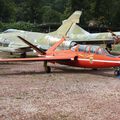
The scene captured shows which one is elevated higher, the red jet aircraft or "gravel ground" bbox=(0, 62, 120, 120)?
the red jet aircraft

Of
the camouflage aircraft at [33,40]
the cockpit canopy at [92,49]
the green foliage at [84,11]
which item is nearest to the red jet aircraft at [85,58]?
the cockpit canopy at [92,49]

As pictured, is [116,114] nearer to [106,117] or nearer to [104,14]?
[106,117]

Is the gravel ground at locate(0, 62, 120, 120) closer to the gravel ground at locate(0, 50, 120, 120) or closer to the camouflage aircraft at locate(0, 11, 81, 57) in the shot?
the gravel ground at locate(0, 50, 120, 120)

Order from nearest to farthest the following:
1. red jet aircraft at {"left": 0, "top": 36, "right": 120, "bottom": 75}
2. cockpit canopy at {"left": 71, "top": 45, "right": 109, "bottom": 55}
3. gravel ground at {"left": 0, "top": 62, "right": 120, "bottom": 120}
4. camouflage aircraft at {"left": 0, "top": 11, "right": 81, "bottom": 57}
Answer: gravel ground at {"left": 0, "top": 62, "right": 120, "bottom": 120} → red jet aircraft at {"left": 0, "top": 36, "right": 120, "bottom": 75} → cockpit canopy at {"left": 71, "top": 45, "right": 109, "bottom": 55} → camouflage aircraft at {"left": 0, "top": 11, "right": 81, "bottom": 57}

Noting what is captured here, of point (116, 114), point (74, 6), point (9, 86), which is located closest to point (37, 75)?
point (9, 86)

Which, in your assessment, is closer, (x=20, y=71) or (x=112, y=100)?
(x=112, y=100)

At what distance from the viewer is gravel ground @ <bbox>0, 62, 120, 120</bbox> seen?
1039 centimetres

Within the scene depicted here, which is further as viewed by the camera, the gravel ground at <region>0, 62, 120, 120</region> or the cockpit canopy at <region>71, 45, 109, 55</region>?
the cockpit canopy at <region>71, 45, 109, 55</region>

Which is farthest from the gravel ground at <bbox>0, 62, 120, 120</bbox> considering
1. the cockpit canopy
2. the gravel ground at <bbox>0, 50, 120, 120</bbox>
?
the cockpit canopy

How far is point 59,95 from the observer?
12977 mm

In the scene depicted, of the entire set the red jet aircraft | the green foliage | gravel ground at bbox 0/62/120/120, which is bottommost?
gravel ground at bbox 0/62/120/120

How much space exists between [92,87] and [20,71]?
19.1ft

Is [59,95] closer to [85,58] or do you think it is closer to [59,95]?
[59,95]

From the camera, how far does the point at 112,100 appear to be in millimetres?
12195
